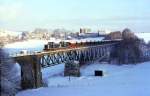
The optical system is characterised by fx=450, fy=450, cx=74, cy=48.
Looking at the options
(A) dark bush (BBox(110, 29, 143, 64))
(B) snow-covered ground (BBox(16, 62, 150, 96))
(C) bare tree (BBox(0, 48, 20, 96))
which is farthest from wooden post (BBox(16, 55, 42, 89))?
(A) dark bush (BBox(110, 29, 143, 64))

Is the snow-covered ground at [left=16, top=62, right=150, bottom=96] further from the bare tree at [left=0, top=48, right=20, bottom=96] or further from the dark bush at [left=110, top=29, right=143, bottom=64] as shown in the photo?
the dark bush at [left=110, top=29, right=143, bottom=64]

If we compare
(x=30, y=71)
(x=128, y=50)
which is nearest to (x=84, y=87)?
(x=30, y=71)

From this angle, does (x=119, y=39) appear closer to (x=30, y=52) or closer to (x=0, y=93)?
(x=30, y=52)

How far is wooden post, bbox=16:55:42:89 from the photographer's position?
26297 millimetres

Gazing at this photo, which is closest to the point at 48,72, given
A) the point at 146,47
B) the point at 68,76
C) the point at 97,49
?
the point at 68,76

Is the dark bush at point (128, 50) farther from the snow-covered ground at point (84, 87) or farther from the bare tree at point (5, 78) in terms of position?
the bare tree at point (5, 78)

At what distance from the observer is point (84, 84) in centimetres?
2834

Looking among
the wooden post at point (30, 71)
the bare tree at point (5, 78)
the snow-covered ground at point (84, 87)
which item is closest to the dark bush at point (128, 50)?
the snow-covered ground at point (84, 87)

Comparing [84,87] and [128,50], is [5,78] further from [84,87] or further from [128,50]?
[128,50]

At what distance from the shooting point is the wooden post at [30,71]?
86.3 ft

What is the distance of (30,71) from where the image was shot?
1083 inches

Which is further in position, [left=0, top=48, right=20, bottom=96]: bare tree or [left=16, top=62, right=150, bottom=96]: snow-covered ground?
[left=16, top=62, right=150, bottom=96]: snow-covered ground

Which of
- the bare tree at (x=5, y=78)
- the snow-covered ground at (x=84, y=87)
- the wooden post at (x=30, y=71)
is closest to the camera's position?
the bare tree at (x=5, y=78)

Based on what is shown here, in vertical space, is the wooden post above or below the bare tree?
below
